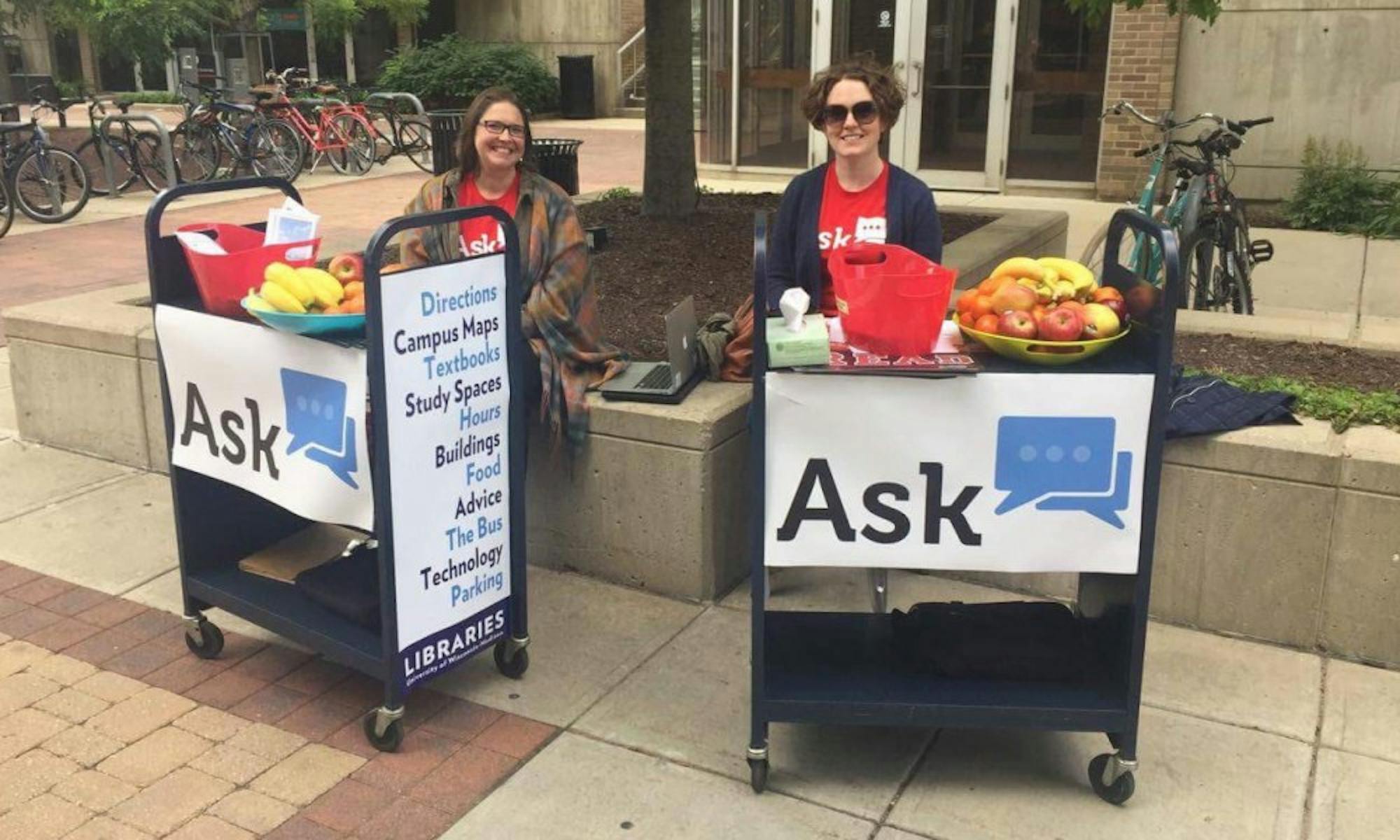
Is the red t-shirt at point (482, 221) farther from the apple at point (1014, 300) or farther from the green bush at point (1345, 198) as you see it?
the green bush at point (1345, 198)

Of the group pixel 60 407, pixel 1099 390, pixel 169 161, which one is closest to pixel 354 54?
pixel 169 161

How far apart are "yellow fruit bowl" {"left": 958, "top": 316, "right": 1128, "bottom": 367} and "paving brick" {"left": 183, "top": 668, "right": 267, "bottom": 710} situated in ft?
Result: 7.91

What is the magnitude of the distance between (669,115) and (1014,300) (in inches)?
199

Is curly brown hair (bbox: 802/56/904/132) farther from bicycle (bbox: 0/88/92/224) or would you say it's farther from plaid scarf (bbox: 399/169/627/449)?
bicycle (bbox: 0/88/92/224)

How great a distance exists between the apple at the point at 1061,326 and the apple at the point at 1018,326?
0.03 metres

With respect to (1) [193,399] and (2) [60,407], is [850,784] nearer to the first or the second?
(1) [193,399]

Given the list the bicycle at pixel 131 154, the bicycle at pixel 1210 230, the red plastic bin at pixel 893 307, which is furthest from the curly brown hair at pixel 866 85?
the bicycle at pixel 131 154

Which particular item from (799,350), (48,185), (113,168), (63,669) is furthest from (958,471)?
(113,168)

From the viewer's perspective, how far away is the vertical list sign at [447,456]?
11.0 feet

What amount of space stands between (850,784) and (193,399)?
2.22 m

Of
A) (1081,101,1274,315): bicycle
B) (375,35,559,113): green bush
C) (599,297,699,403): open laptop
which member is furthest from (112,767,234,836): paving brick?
(375,35,559,113): green bush

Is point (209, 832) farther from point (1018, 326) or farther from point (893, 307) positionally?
point (1018, 326)

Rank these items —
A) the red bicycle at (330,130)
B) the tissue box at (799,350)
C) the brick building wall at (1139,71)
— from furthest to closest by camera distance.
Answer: the red bicycle at (330,130)
the brick building wall at (1139,71)
the tissue box at (799,350)

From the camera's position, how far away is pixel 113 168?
14289 mm
